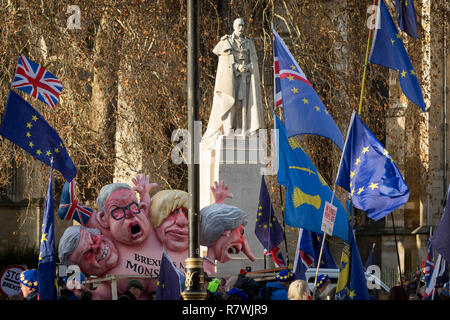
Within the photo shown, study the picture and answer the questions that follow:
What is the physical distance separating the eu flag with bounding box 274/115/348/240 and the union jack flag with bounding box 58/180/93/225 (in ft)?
9.50

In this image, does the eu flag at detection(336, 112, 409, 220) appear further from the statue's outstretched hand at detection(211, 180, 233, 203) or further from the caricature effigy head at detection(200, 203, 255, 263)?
the statue's outstretched hand at detection(211, 180, 233, 203)

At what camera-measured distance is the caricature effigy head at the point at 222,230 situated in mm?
14883

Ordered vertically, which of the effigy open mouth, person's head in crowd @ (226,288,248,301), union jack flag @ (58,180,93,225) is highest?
union jack flag @ (58,180,93,225)

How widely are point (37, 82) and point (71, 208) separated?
5.59ft

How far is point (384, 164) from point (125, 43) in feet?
41.9

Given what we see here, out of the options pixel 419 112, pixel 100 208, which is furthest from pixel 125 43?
pixel 100 208

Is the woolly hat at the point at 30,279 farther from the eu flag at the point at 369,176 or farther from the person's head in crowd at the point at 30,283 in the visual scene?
the eu flag at the point at 369,176

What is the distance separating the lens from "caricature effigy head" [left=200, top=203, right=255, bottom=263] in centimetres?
1488

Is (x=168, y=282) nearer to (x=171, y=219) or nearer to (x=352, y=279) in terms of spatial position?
(x=352, y=279)

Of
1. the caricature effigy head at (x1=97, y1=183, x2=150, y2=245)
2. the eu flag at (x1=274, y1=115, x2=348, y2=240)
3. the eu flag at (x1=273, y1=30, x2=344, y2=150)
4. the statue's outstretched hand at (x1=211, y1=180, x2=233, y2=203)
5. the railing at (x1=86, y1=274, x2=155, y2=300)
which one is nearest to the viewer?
the eu flag at (x1=274, y1=115, x2=348, y2=240)

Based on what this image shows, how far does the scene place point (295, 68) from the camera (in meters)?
13.3

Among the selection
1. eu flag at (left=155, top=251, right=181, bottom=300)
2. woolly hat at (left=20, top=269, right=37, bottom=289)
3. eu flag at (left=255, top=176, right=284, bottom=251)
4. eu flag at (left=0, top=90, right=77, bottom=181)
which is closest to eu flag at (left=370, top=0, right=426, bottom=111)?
eu flag at (left=255, top=176, right=284, bottom=251)

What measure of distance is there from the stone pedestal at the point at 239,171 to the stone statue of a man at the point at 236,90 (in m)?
0.24

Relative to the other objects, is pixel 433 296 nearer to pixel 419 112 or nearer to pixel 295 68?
pixel 295 68
